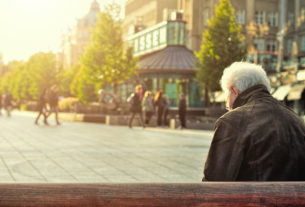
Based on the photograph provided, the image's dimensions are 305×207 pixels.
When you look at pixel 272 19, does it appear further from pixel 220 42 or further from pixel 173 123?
pixel 173 123

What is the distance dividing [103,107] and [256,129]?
26.1 metres

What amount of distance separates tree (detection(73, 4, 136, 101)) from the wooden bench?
28.3m

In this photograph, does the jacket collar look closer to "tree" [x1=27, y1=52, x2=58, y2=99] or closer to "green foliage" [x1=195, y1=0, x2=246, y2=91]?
"green foliage" [x1=195, y1=0, x2=246, y2=91]

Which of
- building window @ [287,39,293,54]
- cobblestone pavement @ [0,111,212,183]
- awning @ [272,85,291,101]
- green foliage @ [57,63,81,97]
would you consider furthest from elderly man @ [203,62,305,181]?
building window @ [287,39,293,54]

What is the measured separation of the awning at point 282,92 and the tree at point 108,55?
9062 mm

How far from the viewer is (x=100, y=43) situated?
30250 millimetres

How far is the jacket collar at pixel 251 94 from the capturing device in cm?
280

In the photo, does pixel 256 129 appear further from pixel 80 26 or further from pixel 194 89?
pixel 80 26

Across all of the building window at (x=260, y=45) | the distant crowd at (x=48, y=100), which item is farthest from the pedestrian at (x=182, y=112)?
the building window at (x=260, y=45)

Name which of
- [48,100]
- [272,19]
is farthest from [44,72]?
[48,100]

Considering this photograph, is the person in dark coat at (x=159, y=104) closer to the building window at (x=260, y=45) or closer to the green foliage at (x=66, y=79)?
the building window at (x=260, y=45)

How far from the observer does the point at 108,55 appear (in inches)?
1179

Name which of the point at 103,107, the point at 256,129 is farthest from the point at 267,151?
the point at 103,107

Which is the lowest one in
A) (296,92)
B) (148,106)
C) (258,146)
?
(258,146)
